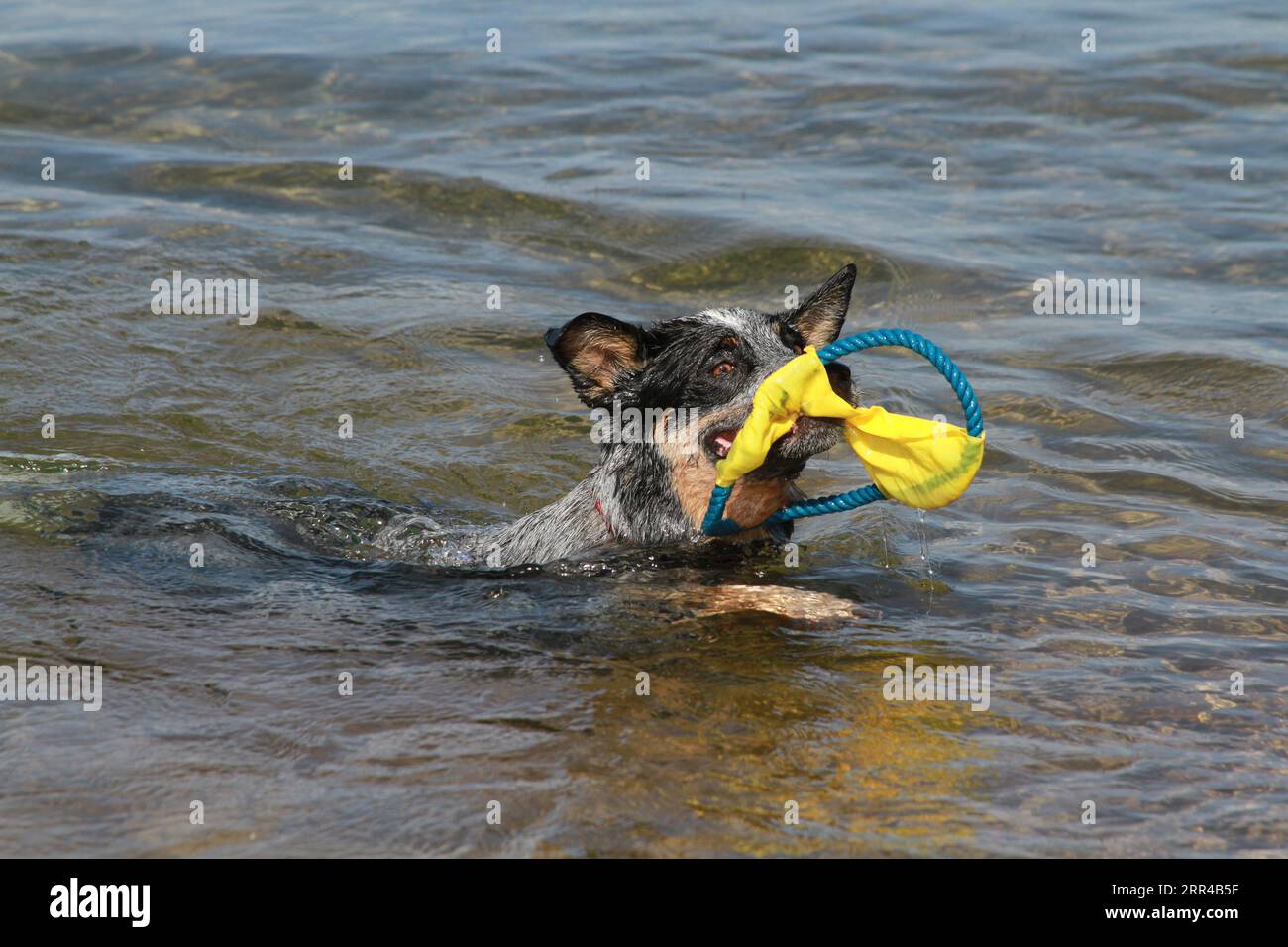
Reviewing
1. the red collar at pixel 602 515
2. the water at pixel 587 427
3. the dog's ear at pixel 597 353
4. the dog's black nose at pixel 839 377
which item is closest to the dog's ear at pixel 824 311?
the dog's black nose at pixel 839 377

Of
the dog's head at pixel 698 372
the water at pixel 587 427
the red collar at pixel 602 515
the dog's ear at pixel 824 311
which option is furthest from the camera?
the red collar at pixel 602 515

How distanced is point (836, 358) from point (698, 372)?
2.08ft

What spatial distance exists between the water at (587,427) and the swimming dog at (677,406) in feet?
0.84

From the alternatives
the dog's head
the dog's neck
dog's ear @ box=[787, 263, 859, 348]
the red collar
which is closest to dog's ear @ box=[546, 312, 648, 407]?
the dog's head

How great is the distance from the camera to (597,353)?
6875mm

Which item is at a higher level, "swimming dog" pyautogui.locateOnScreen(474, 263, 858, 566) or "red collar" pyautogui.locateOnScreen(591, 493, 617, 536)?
"swimming dog" pyautogui.locateOnScreen(474, 263, 858, 566)

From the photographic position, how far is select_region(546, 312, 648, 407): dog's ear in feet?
21.7

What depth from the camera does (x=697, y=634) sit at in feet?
20.9

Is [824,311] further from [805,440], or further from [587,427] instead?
[587,427]

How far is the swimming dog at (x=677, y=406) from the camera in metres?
6.59

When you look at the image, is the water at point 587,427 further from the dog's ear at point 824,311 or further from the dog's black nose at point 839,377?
the dog's ear at point 824,311

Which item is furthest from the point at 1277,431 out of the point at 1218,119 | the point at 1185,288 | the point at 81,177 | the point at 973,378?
the point at 81,177

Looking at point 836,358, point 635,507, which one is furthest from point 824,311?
point 635,507

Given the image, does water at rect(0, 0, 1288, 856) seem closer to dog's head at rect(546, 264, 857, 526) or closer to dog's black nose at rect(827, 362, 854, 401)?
dog's head at rect(546, 264, 857, 526)
